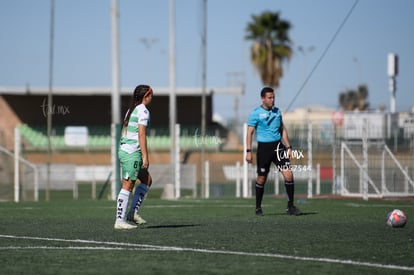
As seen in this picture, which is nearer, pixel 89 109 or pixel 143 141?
pixel 143 141

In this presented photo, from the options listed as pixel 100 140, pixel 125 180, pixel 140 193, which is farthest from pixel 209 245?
pixel 100 140

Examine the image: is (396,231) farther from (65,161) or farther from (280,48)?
(280,48)

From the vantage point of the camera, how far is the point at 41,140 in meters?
41.7

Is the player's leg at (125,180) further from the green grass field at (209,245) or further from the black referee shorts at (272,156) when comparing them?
the black referee shorts at (272,156)

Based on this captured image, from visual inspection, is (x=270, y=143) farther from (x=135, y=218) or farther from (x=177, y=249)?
(x=177, y=249)

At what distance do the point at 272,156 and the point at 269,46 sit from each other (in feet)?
159

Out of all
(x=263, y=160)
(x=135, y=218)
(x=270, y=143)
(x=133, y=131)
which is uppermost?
(x=133, y=131)

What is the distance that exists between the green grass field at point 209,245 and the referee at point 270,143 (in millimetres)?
594

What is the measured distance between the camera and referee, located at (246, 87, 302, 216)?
628 inches

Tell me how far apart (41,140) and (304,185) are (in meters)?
13.0

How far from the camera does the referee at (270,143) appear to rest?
1596 cm

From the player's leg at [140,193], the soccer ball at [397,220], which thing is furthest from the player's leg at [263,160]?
the soccer ball at [397,220]

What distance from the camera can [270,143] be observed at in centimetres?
1606

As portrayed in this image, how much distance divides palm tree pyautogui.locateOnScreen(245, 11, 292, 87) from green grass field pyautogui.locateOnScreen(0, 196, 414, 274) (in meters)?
47.5
